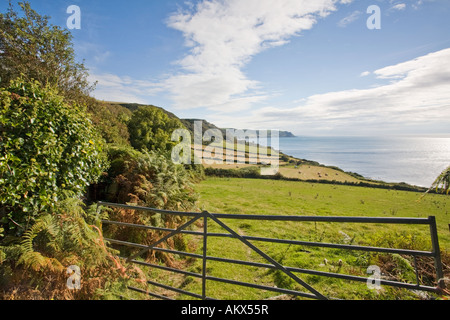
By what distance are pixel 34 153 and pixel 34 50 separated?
11.5 meters

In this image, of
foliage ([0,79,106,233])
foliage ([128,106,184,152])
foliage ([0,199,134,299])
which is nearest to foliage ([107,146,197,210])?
foliage ([0,79,106,233])

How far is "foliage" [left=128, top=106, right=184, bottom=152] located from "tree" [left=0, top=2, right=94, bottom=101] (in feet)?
45.4

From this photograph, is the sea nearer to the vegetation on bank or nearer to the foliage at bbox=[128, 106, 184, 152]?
the vegetation on bank

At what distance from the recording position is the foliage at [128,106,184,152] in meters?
26.4

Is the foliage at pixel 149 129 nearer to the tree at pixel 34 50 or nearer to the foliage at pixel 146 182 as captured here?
the tree at pixel 34 50

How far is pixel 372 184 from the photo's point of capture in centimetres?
2892

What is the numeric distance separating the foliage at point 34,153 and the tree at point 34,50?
866cm

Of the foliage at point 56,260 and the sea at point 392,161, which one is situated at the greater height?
the sea at point 392,161

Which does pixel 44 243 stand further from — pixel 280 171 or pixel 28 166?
pixel 280 171

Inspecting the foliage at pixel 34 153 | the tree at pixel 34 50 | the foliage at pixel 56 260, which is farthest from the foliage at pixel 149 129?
the foliage at pixel 56 260

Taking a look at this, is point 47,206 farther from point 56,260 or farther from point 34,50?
point 34,50

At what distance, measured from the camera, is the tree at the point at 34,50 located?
36.6 feet

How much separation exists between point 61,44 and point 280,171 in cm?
2802

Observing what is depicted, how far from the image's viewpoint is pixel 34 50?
11.3m
